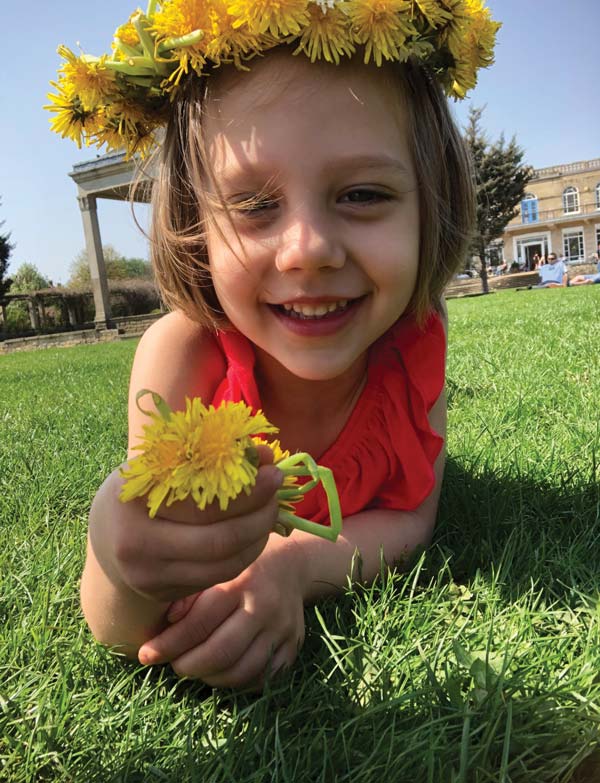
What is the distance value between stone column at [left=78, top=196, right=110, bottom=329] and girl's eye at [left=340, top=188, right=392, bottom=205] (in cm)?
1964

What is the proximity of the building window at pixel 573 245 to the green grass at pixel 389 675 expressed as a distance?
188ft

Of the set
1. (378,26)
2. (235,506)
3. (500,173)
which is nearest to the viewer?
(235,506)

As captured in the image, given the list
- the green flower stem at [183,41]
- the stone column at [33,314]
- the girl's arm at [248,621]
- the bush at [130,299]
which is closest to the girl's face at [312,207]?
the green flower stem at [183,41]

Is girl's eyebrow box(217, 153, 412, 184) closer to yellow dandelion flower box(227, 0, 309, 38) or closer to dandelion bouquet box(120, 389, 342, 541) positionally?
yellow dandelion flower box(227, 0, 309, 38)

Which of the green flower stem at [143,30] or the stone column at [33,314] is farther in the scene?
the stone column at [33,314]

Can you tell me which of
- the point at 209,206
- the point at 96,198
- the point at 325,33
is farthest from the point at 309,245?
the point at 96,198

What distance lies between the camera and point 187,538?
0.83 meters

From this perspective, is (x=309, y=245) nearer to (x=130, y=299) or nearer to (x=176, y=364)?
(x=176, y=364)

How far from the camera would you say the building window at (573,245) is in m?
53.7

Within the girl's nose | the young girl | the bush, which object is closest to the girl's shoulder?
the young girl

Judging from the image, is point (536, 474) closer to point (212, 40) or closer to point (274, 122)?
point (274, 122)

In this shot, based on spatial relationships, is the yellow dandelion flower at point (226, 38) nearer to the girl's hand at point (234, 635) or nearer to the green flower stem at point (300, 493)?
the green flower stem at point (300, 493)

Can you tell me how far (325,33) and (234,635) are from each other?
1171 millimetres

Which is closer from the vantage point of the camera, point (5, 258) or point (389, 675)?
point (389, 675)
